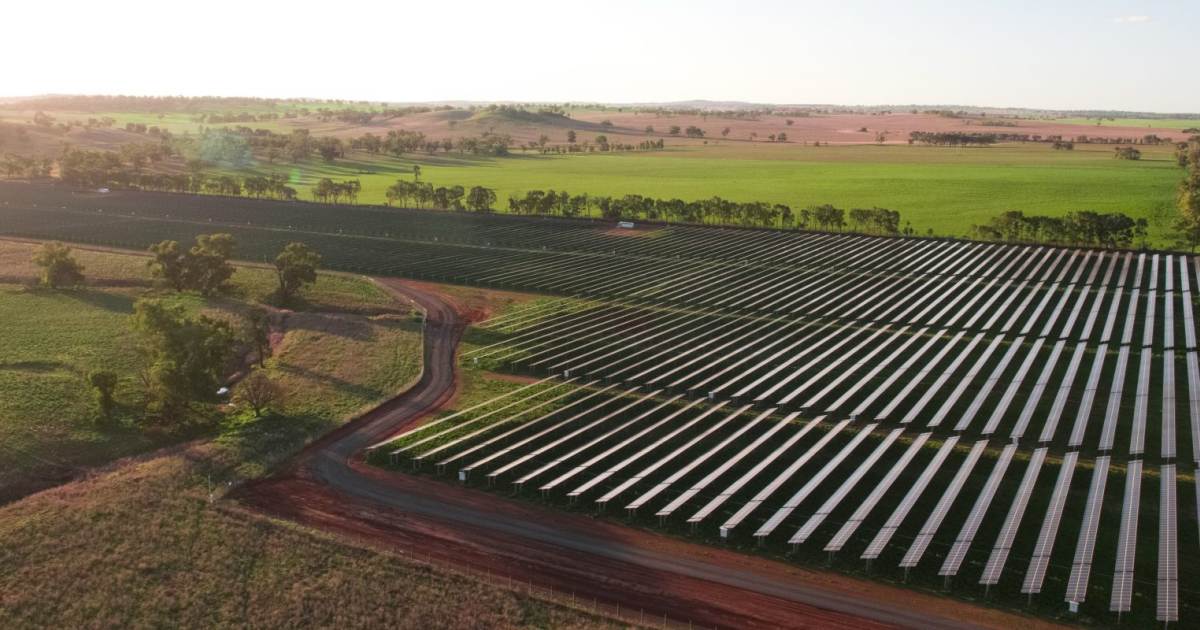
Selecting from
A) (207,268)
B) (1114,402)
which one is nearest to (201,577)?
(1114,402)

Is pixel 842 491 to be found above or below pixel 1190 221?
below

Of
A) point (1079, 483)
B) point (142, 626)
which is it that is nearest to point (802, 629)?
point (1079, 483)

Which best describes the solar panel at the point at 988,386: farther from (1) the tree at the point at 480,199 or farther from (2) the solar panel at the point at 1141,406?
(1) the tree at the point at 480,199

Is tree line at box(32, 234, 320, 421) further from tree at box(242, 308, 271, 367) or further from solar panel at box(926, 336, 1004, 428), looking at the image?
solar panel at box(926, 336, 1004, 428)

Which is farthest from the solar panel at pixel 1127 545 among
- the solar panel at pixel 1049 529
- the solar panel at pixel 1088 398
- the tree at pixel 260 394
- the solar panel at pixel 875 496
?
the tree at pixel 260 394

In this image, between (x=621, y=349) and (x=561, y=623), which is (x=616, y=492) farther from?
(x=621, y=349)

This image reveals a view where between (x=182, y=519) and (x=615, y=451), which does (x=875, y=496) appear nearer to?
(x=615, y=451)
